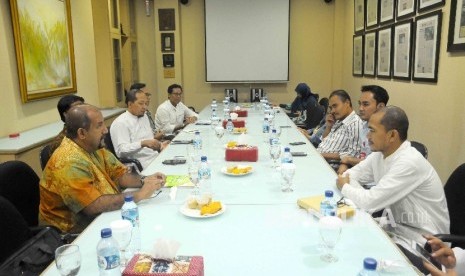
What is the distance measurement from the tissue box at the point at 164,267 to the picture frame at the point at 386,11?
15.1 feet

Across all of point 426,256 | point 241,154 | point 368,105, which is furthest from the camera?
point 368,105

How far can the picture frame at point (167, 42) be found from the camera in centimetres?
754

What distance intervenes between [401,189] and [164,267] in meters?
1.22

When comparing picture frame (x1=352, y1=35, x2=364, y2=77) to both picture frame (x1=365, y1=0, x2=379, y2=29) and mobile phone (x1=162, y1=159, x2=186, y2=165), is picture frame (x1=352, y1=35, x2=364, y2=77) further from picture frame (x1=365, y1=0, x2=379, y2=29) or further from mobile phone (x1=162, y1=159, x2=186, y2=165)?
mobile phone (x1=162, y1=159, x2=186, y2=165)

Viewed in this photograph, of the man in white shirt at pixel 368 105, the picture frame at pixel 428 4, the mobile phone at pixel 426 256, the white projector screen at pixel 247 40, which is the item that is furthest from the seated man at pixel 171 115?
the mobile phone at pixel 426 256

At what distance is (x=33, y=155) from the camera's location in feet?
11.2

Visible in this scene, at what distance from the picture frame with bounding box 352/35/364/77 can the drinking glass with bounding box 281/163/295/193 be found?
4.67 meters

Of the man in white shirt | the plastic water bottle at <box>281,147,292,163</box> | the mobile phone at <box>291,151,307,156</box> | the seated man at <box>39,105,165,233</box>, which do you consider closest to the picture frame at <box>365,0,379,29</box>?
the man in white shirt

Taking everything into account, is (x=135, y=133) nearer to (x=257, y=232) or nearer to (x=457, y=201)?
(x=257, y=232)

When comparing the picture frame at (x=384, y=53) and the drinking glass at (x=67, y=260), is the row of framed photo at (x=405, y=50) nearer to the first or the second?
the picture frame at (x=384, y=53)

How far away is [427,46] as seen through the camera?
378 centimetres

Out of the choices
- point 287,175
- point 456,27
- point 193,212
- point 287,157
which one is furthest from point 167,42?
point 193,212

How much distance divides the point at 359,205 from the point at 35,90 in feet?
12.2

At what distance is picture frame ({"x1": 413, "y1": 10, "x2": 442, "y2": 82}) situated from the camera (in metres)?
3.57
